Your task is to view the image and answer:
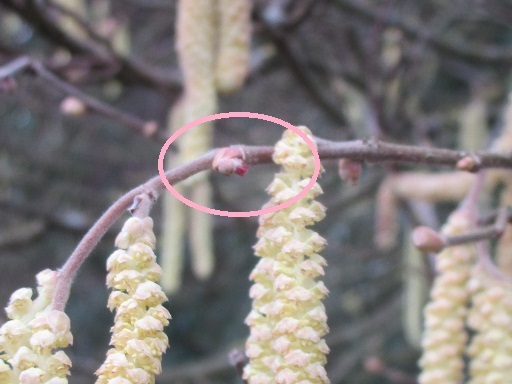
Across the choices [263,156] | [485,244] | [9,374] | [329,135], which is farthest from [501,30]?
[9,374]

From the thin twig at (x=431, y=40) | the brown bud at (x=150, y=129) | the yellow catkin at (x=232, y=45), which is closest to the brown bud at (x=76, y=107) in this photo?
the brown bud at (x=150, y=129)

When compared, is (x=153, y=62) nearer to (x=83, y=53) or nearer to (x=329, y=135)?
(x=329, y=135)

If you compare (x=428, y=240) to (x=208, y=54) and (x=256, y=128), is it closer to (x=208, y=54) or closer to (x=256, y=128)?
(x=208, y=54)

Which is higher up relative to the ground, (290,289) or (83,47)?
(83,47)

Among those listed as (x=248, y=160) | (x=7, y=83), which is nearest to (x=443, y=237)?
(x=248, y=160)

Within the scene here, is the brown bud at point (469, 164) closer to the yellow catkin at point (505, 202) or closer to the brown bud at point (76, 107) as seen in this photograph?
the yellow catkin at point (505, 202)
